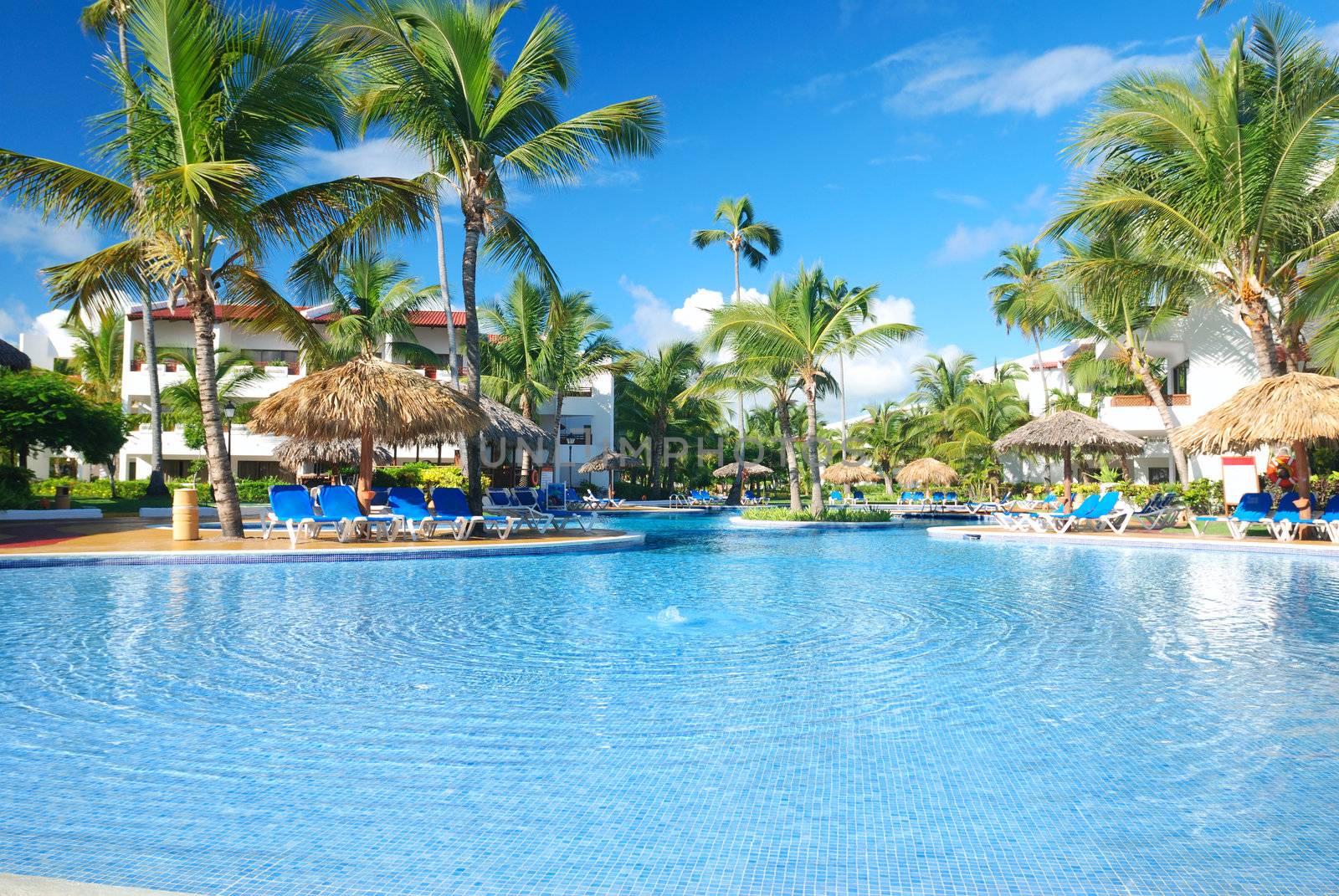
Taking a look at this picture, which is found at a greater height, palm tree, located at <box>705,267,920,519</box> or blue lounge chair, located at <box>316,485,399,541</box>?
palm tree, located at <box>705,267,920,519</box>

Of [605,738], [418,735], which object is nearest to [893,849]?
[605,738]

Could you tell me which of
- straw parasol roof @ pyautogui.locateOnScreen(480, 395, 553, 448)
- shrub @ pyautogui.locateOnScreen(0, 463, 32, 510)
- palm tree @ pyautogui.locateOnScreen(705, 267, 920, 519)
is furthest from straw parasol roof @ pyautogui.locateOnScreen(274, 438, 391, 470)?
palm tree @ pyautogui.locateOnScreen(705, 267, 920, 519)

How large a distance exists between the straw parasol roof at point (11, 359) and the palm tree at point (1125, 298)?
77.2ft

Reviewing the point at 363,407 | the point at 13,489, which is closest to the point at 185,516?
the point at 363,407

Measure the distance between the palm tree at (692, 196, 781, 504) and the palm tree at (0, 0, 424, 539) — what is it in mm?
22900

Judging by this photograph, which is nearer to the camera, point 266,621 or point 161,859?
point 161,859

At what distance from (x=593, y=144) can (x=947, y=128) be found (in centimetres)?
1043

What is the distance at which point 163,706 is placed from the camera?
14.9 ft

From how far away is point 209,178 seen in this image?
1109 centimetres

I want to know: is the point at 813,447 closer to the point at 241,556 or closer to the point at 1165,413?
the point at 1165,413

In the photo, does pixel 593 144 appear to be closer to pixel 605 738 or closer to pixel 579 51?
pixel 579 51

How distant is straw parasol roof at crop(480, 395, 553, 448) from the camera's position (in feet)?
62.8

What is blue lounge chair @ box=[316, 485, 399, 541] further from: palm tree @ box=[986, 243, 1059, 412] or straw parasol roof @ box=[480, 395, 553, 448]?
palm tree @ box=[986, 243, 1059, 412]

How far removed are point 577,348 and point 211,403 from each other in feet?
58.9
